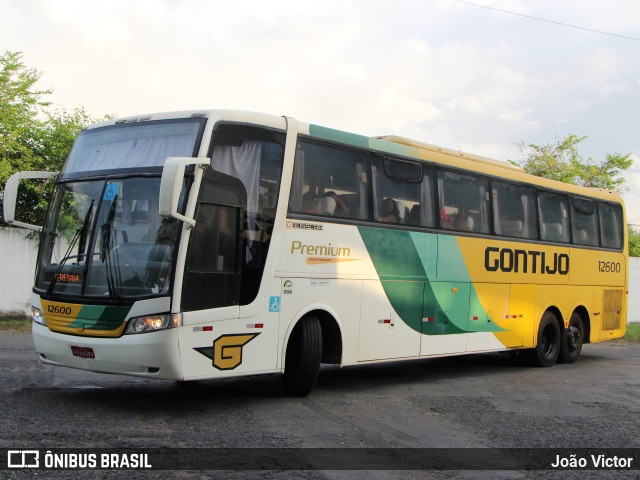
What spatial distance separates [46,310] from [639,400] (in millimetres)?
7739

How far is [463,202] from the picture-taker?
41.1 feet

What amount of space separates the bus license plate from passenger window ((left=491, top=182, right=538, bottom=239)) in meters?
7.44

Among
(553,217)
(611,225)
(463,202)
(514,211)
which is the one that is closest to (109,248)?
(463,202)

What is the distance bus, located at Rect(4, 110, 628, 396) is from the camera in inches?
318

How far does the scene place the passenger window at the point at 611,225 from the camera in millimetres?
16528

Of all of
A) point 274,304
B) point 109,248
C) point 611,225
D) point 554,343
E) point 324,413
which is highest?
point 611,225

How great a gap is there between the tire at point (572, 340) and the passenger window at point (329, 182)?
6820 millimetres

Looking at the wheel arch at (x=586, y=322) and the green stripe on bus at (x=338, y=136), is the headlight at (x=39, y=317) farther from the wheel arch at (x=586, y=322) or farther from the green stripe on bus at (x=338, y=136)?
the wheel arch at (x=586, y=322)

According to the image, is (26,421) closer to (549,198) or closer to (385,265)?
(385,265)

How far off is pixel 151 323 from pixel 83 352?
0.85 metres

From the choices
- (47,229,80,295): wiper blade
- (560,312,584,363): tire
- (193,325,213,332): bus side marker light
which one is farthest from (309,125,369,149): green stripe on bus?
(560,312,584,363): tire

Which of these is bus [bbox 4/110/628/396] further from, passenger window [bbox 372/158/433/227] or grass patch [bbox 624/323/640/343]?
grass patch [bbox 624/323/640/343]

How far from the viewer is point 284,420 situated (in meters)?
8.18

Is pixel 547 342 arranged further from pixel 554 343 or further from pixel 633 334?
pixel 633 334
